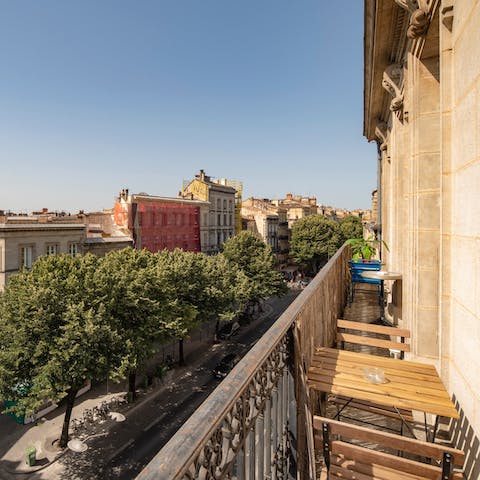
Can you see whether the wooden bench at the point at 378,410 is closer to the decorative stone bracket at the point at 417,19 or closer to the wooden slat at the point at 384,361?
the wooden slat at the point at 384,361

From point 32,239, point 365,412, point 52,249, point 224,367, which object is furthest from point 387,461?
point 52,249

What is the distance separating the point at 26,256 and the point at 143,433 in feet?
48.7

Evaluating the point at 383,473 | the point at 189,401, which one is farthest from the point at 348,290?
the point at 189,401

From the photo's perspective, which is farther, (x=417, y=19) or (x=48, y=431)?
(x=48, y=431)

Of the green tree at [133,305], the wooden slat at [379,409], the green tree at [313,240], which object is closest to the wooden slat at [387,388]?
the wooden slat at [379,409]

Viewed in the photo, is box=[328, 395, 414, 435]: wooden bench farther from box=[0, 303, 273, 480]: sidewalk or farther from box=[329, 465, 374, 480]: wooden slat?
box=[0, 303, 273, 480]: sidewalk

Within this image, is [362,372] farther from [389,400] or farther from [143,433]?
[143,433]

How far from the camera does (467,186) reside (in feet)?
8.70

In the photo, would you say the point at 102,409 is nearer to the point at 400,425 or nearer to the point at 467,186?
the point at 400,425

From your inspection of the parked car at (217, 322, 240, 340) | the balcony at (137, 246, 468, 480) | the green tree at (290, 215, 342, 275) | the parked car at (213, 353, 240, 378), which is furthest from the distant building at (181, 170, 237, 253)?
the balcony at (137, 246, 468, 480)

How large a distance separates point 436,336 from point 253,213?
5346cm

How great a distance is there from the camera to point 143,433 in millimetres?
16453

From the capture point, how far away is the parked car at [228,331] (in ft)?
96.3

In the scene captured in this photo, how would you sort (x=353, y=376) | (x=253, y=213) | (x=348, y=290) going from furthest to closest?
(x=253, y=213)
(x=348, y=290)
(x=353, y=376)
